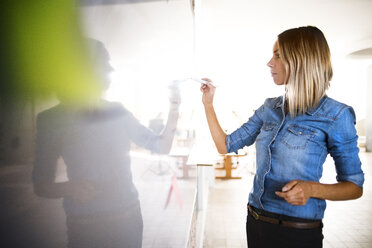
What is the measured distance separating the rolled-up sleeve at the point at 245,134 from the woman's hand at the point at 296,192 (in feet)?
1.43

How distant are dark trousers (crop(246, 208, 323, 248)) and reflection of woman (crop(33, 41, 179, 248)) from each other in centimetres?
73

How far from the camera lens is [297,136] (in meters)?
1.00

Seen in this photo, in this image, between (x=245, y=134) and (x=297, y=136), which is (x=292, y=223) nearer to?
(x=297, y=136)

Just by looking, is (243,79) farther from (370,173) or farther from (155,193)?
(155,193)

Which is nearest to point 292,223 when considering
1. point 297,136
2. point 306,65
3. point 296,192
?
point 296,192

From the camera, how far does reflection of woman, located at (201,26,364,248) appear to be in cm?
93

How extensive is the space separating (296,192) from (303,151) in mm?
195

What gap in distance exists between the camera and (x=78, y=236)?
0.34 meters

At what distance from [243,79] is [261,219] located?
8635 millimetres

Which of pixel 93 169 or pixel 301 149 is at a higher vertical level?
pixel 93 169

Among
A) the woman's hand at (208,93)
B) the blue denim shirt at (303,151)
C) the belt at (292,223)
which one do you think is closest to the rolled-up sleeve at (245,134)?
the blue denim shirt at (303,151)

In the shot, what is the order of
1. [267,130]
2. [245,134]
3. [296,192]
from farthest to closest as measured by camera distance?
[245,134], [267,130], [296,192]

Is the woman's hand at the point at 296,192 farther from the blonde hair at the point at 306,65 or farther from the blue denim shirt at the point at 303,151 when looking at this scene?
the blonde hair at the point at 306,65

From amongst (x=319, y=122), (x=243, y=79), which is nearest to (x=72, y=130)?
(x=319, y=122)
